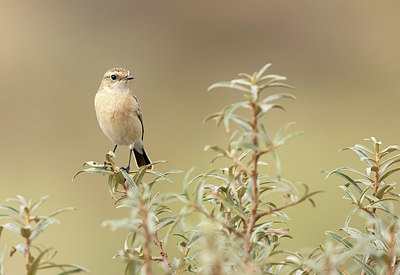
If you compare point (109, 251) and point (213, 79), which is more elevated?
point (213, 79)

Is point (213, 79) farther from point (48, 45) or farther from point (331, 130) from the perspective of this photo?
point (48, 45)

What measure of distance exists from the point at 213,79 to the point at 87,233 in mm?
3841

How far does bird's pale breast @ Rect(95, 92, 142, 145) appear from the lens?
3.09m

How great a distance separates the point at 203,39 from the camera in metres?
9.74

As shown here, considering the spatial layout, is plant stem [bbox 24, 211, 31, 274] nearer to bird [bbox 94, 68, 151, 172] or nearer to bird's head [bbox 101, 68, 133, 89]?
bird [bbox 94, 68, 151, 172]

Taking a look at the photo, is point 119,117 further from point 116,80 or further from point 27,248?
point 27,248

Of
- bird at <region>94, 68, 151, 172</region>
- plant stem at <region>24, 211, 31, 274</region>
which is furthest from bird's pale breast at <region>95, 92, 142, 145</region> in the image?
plant stem at <region>24, 211, 31, 274</region>

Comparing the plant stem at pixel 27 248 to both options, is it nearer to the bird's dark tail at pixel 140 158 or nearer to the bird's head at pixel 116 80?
the bird's head at pixel 116 80

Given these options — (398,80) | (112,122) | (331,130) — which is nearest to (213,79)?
(331,130)

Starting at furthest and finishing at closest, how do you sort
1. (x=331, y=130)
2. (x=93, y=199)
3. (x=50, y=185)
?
1. (x=331, y=130)
2. (x=50, y=185)
3. (x=93, y=199)

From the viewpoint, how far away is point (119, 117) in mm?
3111

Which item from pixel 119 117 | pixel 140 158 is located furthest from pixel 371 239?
pixel 140 158

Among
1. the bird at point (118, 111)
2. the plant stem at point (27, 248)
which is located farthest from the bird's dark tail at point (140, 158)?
the plant stem at point (27, 248)

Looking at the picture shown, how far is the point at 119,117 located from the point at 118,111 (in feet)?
0.13
